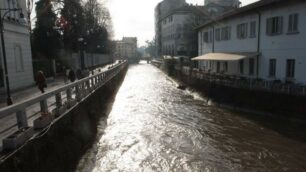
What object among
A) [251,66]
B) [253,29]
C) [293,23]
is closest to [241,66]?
[251,66]

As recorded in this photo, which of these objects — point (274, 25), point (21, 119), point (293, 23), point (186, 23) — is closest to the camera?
point (21, 119)

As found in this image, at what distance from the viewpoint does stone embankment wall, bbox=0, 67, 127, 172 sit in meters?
5.73

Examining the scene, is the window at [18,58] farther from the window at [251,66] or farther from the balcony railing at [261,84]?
the window at [251,66]

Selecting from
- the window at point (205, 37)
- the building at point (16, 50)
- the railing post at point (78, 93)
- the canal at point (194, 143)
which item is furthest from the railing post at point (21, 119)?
the window at point (205, 37)

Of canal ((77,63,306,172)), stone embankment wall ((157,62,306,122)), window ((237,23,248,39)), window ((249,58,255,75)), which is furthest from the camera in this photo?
window ((237,23,248,39))

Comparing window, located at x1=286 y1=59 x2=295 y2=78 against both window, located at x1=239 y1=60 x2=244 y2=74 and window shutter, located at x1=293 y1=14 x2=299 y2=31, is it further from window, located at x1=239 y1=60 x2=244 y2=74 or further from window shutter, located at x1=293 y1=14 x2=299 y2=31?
window, located at x1=239 y1=60 x2=244 y2=74

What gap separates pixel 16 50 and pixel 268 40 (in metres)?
17.2

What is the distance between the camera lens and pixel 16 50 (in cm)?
1888

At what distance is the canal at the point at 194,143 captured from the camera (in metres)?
9.54

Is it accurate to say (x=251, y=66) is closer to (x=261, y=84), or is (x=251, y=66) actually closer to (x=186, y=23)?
(x=261, y=84)

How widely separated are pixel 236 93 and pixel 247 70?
4.70 meters

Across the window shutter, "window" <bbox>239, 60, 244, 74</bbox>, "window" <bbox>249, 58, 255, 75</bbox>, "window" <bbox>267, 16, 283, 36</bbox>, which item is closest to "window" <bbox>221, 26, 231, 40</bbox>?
"window" <bbox>239, 60, 244, 74</bbox>

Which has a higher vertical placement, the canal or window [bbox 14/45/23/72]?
window [bbox 14/45/23/72]

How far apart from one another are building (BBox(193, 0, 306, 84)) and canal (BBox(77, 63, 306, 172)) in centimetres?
404
